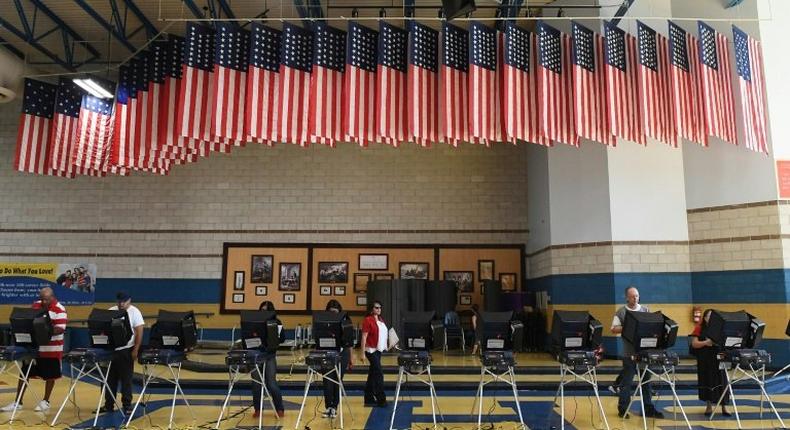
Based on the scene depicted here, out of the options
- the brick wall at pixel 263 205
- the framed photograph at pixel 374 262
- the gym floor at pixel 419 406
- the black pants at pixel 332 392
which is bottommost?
the gym floor at pixel 419 406

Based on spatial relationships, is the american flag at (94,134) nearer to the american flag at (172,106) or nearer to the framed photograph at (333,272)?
the american flag at (172,106)

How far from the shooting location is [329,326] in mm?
7000

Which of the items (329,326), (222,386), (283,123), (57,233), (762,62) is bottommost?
(222,386)

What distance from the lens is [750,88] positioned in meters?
9.84

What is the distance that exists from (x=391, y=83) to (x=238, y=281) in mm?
8847

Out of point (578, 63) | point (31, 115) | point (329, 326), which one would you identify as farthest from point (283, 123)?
point (31, 115)

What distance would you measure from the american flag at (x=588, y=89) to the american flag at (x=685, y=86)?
1.17 m

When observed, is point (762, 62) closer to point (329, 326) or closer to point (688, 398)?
point (688, 398)

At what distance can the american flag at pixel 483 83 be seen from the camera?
9.03 metres

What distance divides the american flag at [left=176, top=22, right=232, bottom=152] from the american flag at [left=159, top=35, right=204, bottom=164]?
394 millimetres

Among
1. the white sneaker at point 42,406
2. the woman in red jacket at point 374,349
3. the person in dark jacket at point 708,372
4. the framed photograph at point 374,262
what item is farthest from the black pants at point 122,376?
the framed photograph at point 374,262

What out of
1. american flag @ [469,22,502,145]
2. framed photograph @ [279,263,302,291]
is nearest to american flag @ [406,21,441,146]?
american flag @ [469,22,502,145]

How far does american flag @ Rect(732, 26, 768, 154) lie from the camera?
9.74 meters

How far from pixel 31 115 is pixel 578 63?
10504 millimetres
